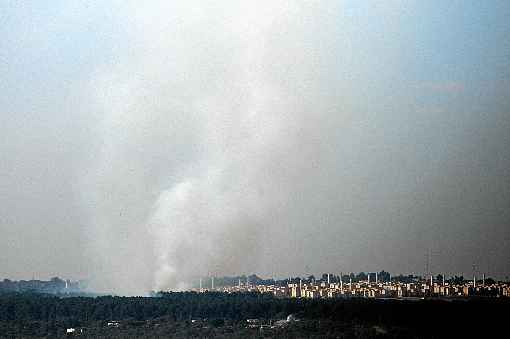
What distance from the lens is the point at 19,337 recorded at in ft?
133

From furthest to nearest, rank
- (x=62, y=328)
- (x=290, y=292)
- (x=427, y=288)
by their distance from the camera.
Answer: (x=290, y=292)
(x=427, y=288)
(x=62, y=328)

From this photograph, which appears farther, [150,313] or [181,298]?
[181,298]

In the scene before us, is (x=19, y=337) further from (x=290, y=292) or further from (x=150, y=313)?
(x=290, y=292)

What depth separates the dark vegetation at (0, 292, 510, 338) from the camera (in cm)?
3636

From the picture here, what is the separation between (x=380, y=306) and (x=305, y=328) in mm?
6622

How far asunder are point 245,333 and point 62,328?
10178 mm

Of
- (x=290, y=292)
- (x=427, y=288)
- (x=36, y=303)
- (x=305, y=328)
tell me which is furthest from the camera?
(x=290, y=292)

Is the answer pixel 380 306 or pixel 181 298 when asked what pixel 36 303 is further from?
pixel 380 306

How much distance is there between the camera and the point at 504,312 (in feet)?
121

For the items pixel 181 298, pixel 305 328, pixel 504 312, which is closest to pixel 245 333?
pixel 305 328

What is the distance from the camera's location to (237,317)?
159 ft

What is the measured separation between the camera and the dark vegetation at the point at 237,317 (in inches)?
1431

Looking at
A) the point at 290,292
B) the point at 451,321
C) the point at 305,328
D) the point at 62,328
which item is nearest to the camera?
the point at 451,321

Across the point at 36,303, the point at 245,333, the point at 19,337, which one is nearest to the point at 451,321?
the point at 245,333
